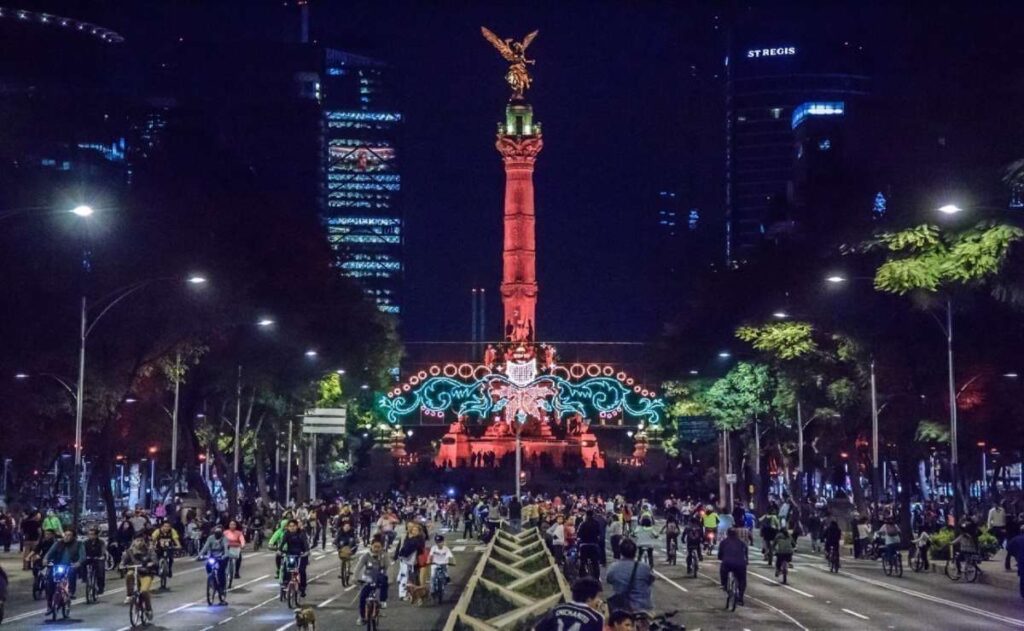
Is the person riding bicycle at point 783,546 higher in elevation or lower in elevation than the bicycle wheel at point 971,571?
higher

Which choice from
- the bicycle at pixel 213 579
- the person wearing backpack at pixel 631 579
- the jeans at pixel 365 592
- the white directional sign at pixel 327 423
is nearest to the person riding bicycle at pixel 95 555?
the bicycle at pixel 213 579

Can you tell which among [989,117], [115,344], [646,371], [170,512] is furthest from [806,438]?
[989,117]

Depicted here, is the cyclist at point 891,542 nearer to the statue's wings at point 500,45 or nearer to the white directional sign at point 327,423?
the white directional sign at point 327,423

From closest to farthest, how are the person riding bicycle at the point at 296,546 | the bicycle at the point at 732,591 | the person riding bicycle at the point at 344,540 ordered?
1. the bicycle at the point at 732,591
2. the person riding bicycle at the point at 296,546
3. the person riding bicycle at the point at 344,540

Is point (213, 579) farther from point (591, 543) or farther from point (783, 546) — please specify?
point (783, 546)

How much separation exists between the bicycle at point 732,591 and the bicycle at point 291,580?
815cm

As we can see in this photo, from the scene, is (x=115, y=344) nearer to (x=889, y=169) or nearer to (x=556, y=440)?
(x=889, y=169)

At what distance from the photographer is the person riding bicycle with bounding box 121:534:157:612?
27.5 metres

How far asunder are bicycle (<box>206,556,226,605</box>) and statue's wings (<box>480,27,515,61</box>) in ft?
344

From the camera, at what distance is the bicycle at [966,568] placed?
41.0 meters

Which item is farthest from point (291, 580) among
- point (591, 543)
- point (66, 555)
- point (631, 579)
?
point (631, 579)

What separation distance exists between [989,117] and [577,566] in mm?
13929

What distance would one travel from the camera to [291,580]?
1216 inches

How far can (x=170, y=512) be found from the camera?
60.5 m
